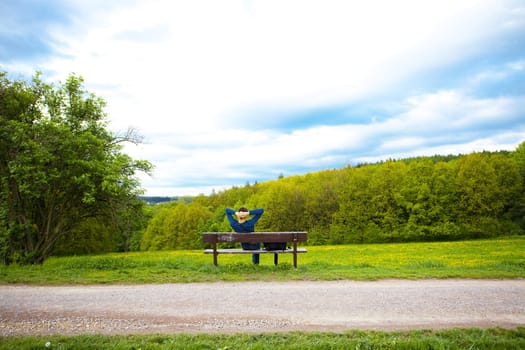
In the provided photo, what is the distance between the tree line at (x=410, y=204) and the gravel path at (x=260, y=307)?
38.9 m

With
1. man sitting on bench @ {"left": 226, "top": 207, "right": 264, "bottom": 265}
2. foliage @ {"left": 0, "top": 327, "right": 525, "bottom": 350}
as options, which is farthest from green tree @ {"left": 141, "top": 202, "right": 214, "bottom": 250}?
foliage @ {"left": 0, "top": 327, "right": 525, "bottom": 350}

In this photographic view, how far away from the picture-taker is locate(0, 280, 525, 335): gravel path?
628 centimetres

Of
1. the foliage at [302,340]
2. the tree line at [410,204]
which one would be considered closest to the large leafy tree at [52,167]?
the foliage at [302,340]

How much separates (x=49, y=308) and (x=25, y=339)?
6.66ft

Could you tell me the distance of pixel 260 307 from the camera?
7277 mm

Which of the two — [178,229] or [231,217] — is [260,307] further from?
[178,229]

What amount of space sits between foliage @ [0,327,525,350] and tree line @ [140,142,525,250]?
137 ft

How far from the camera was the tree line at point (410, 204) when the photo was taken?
4834 cm

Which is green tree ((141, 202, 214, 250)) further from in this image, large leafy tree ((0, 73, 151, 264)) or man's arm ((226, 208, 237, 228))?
man's arm ((226, 208, 237, 228))

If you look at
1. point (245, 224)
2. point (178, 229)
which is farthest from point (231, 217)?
point (178, 229)

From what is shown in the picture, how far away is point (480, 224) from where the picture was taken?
4781cm

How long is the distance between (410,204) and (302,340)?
4780cm

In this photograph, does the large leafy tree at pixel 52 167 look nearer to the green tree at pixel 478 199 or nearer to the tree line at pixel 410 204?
the tree line at pixel 410 204

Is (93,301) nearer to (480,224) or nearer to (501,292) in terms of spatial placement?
(501,292)
